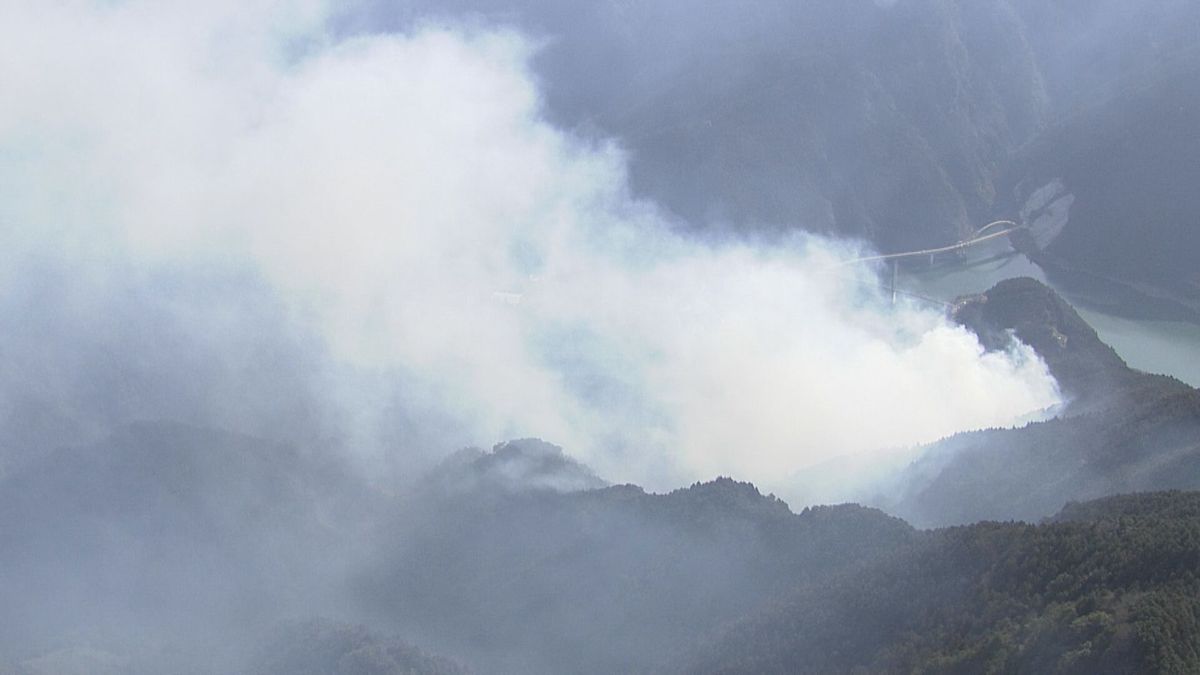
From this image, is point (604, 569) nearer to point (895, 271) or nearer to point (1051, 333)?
point (1051, 333)

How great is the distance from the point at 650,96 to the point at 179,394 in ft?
117

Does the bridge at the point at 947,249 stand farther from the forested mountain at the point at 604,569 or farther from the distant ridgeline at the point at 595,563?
the forested mountain at the point at 604,569

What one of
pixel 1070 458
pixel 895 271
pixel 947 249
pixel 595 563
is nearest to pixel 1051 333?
pixel 1070 458

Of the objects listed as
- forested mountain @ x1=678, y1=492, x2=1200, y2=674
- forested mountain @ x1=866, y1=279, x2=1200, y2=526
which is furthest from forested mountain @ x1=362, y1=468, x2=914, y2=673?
forested mountain @ x1=866, y1=279, x2=1200, y2=526

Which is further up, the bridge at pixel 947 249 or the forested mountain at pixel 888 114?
the forested mountain at pixel 888 114

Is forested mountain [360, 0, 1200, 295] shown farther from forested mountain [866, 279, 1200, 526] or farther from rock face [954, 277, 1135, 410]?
forested mountain [866, 279, 1200, 526]

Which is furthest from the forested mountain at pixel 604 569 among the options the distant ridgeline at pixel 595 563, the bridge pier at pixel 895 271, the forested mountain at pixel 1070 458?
the bridge pier at pixel 895 271

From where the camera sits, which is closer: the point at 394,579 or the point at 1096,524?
the point at 1096,524

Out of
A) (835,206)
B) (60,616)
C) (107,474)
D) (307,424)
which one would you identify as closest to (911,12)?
(835,206)

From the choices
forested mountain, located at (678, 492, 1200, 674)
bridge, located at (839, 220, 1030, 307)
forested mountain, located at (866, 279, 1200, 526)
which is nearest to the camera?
forested mountain, located at (678, 492, 1200, 674)

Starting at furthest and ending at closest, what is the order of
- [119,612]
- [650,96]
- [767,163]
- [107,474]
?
[650,96]
[767,163]
[107,474]
[119,612]

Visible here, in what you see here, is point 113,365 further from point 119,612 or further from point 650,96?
point 650,96

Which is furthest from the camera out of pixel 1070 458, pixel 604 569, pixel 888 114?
pixel 888 114

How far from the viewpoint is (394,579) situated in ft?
123
